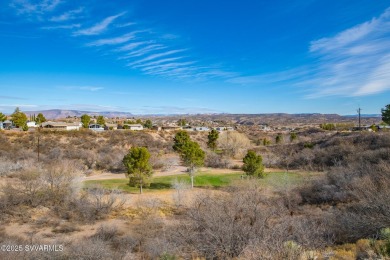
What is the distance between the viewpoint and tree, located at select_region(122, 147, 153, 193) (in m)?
23.7

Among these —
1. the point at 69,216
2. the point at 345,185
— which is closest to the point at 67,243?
the point at 69,216

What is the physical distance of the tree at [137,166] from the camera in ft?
77.7

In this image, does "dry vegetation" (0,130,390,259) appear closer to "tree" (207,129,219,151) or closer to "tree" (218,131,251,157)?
"tree" (207,129,219,151)

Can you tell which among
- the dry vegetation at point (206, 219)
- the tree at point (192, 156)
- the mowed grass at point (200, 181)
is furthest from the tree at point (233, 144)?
the dry vegetation at point (206, 219)

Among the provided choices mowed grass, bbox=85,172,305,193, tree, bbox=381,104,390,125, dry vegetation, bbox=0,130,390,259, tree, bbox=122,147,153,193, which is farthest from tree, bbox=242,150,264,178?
tree, bbox=381,104,390,125

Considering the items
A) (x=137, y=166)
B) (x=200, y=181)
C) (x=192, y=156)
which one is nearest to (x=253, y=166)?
(x=192, y=156)

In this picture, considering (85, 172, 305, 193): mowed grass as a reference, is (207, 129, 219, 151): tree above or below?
above

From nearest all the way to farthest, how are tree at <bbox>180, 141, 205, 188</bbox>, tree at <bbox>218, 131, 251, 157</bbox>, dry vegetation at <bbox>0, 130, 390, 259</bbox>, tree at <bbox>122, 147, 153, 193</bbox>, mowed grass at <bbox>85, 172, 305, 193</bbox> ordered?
dry vegetation at <bbox>0, 130, 390, 259</bbox>
tree at <bbox>122, 147, 153, 193</bbox>
mowed grass at <bbox>85, 172, 305, 193</bbox>
tree at <bbox>180, 141, 205, 188</bbox>
tree at <bbox>218, 131, 251, 157</bbox>

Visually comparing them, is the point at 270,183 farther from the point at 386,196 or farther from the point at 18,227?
the point at 18,227

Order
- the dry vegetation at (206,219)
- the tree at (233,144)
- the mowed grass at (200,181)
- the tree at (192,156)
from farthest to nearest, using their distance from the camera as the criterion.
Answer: the tree at (233,144) → the tree at (192,156) → the mowed grass at (200,181) → the dry vegetation at (206,219)

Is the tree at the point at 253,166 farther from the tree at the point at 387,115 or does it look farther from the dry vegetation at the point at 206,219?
the tree at the point at 387,115

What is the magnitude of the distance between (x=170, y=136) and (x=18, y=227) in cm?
4974

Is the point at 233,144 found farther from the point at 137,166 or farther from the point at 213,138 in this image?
the point at 137,166

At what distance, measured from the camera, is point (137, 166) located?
77.8ft
